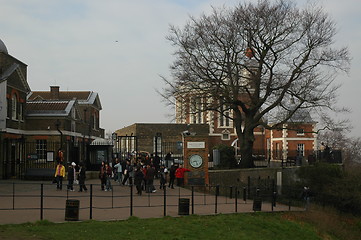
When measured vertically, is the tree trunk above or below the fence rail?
above

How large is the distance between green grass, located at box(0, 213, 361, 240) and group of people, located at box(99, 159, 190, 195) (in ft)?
19.1

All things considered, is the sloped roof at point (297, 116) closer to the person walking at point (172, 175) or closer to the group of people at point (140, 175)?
the group of people at point (140, 175)

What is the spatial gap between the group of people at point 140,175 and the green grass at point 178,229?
5829 mm

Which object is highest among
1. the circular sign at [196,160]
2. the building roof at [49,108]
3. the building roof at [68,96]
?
the building roof at [68,96]

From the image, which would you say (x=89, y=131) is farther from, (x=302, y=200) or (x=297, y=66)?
(x=302, y=200)

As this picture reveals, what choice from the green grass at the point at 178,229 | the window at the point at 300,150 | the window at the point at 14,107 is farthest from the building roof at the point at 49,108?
the green grass at the point at 178,229

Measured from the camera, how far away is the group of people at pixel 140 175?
86.0 ft

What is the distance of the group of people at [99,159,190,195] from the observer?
1032 inches

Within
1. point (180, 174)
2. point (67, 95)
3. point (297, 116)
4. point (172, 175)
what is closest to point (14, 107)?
point (172, 175)

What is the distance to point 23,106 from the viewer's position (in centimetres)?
3897

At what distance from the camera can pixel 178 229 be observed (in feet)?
52.8

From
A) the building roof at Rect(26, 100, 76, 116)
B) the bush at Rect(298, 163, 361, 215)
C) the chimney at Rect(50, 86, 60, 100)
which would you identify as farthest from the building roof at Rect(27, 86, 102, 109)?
the bush at Rect(298, 163, 361, 215)

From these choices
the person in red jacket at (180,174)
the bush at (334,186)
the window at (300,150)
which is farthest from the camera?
the window at (300,150)

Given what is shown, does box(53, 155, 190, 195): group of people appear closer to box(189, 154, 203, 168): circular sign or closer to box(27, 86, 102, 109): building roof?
box(189, 154, 203, 168): circular sign
